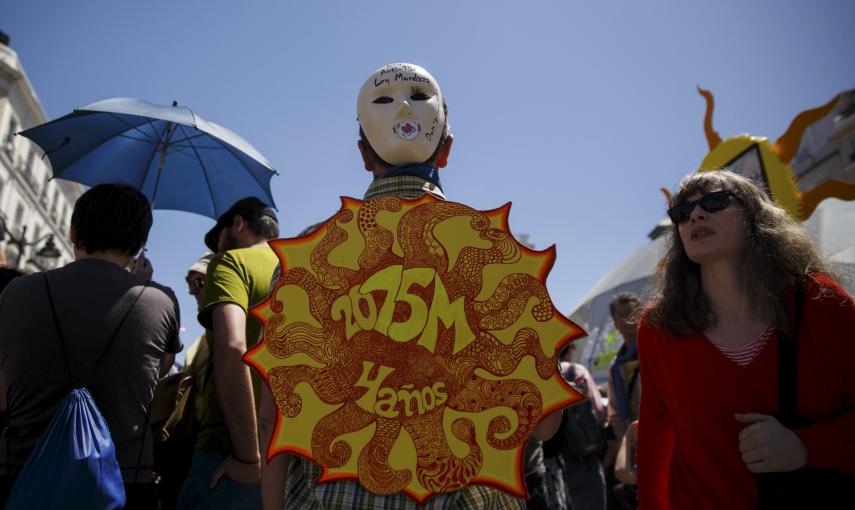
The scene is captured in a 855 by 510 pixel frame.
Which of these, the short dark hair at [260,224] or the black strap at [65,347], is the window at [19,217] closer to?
the short dark hair at [260,224]

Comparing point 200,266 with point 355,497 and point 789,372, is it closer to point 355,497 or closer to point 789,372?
point 355,497

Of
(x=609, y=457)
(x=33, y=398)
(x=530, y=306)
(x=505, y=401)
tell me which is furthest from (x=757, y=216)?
(x=609, y=457)

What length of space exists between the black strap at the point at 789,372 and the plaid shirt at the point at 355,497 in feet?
2.56

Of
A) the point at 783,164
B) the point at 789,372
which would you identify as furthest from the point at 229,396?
the point at 783,164

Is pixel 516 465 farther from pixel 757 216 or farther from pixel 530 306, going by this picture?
pixel 757 216

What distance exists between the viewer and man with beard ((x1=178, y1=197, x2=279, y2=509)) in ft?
7.07

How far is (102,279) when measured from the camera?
6.58 ft

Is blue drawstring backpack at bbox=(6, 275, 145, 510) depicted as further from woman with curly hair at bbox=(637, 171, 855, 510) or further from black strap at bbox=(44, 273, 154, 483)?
woman with curly hair at bbox=(637, 171, 855, 510)

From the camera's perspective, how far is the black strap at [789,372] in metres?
1.66

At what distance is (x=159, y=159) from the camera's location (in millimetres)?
3514

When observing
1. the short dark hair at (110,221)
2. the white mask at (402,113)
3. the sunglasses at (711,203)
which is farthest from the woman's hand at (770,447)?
the short dark hair at (110,221)

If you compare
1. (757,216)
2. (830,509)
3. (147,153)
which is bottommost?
(830,509)

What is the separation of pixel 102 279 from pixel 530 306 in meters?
1.42

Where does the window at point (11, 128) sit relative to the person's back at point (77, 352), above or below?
above
